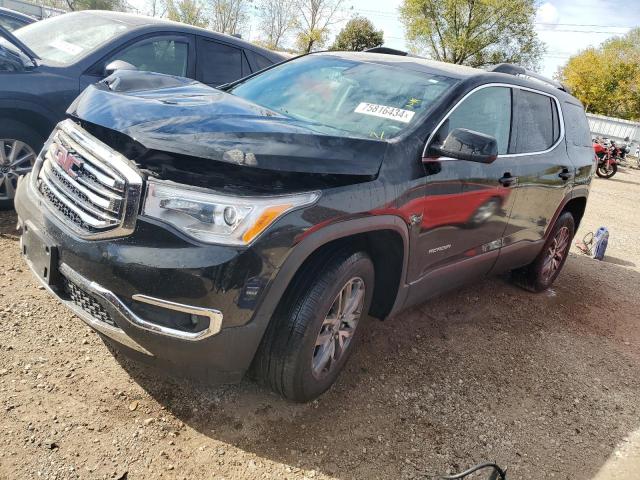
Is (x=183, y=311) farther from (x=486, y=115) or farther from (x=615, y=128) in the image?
(x=615, y=128)

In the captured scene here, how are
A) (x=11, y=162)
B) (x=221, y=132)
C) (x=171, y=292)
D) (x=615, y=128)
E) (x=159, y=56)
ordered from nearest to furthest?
1. (x=171, y=292)
2. (x=221, y=132)
3. (x=11, y=162)
4. (x=159, y=56)
5. (x=615, y=128)

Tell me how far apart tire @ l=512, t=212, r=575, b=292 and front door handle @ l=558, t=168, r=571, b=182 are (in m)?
0.47

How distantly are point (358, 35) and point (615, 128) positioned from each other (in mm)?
20221

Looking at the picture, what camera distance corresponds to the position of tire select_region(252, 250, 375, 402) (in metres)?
2.34

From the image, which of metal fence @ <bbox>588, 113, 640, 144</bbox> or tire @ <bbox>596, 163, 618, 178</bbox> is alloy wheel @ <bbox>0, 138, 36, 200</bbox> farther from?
metal fence @ <bbox>588, 113, 640, 144</bbox>

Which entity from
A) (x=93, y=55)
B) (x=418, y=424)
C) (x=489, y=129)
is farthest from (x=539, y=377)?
(x=93, y=55)

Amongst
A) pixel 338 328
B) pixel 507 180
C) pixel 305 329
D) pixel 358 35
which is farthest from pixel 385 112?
pixel 358 35

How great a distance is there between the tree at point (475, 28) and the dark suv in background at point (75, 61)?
120ft

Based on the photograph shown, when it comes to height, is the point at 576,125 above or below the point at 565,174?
above

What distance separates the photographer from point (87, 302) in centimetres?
227

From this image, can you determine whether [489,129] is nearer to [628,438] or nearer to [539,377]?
[539,377]

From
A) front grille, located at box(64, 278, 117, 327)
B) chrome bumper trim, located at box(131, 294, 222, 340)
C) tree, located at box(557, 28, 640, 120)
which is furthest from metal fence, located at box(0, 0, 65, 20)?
tree, located at box(557, 28, 640, 120)

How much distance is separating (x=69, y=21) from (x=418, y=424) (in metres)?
4.75

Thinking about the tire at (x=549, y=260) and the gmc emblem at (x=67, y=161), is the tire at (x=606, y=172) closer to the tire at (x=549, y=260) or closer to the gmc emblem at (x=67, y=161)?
the tire at (x=549, y=260)
